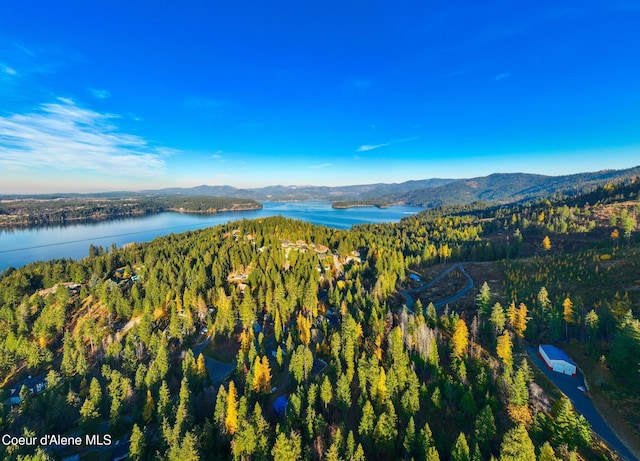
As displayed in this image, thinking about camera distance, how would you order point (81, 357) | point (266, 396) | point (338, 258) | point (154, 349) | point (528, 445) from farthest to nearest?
point (338, 258), point (154, 349), point (81, 357), point (266, 396), point (528, 445)

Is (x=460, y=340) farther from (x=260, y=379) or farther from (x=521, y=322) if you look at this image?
(x=260, y=379)

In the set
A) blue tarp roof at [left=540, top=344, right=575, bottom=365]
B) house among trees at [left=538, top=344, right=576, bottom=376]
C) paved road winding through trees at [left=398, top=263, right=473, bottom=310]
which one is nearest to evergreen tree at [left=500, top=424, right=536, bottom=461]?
house among trees at [left=538, top=344, right=576, bottom=376]

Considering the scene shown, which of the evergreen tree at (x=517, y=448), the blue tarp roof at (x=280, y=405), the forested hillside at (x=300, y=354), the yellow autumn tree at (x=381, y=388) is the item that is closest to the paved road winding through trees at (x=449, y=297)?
the forested hillside at (x=300, y=354)

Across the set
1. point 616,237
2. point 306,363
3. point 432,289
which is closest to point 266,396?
point 306,363

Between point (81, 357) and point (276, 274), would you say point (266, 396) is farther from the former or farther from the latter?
point (276, 274)

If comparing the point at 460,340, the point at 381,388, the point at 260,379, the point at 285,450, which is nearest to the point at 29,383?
the point at 260,379

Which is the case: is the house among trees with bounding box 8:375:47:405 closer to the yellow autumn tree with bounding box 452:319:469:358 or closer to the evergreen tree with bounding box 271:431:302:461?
the evergreen tree with bounding box 271:431:302:461

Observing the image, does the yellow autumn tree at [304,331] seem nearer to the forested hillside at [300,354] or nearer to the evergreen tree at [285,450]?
the forested hillside at [300,354]
